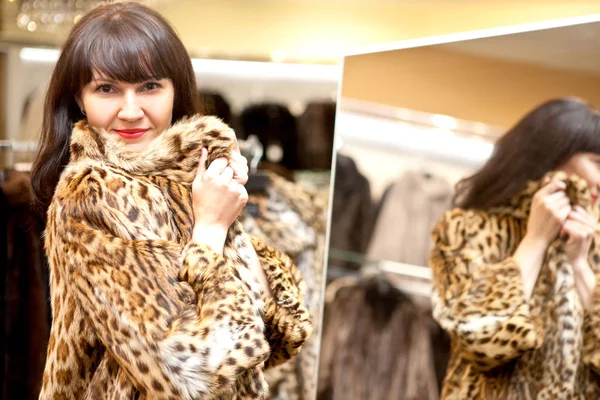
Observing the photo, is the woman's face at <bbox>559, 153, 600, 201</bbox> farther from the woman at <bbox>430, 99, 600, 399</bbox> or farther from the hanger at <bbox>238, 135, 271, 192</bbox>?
the hanger at <bbox>238, 135, 271, 192</bbox>

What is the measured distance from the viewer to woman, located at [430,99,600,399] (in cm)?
176

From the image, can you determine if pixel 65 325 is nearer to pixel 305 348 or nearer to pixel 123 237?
pixel 123 237

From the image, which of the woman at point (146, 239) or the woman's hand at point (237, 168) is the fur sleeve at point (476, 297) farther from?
the woman's hand at point (237, 168)

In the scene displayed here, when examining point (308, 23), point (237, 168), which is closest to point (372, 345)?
point (237, 168)

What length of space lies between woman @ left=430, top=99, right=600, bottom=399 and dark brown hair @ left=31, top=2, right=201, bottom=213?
862mm

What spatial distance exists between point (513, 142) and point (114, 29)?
1.05 meters

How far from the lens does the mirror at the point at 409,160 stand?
1.96 m

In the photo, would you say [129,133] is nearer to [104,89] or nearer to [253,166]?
[104,89]

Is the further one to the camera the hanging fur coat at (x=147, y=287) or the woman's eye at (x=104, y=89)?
the woman's eye at (x=104, y=89)

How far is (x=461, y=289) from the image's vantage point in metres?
2.06

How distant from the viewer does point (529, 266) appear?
1.89 meters

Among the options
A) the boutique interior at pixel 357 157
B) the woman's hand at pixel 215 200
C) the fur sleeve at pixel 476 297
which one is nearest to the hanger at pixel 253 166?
the boutique interior at pixel 357 157

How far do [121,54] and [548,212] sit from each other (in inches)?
42.3

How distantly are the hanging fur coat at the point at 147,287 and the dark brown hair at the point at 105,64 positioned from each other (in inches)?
3.6
